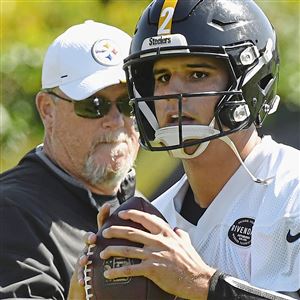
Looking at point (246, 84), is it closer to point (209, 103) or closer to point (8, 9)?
point (209, 103)

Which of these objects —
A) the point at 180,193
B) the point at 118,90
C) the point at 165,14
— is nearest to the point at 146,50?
the point at 165,14

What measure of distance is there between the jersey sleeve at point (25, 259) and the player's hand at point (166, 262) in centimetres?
122

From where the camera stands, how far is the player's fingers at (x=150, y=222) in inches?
140

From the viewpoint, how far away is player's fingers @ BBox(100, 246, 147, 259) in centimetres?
351

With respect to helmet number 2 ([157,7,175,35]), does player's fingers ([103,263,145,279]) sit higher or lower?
lower

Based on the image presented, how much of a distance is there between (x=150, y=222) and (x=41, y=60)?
5.93 meters

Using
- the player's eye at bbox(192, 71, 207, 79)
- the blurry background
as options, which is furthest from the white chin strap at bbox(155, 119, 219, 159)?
the blurry background

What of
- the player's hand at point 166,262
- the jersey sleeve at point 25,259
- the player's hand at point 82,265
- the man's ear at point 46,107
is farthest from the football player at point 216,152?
the man's ear at point 46,107

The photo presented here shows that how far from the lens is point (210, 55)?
12.2 feet

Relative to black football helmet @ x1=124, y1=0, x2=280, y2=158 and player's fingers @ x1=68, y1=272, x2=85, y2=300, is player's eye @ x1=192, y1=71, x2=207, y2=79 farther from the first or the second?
player's fingers @ x1=68, y1=272, x2=85, y2=300

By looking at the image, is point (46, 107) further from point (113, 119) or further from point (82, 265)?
point (82, 265)

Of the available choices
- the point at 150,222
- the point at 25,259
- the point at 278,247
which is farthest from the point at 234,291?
the point at 25,259

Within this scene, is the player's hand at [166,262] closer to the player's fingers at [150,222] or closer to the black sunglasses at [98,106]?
the player's fingers at [150,222]

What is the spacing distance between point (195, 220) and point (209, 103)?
1.46 feet
